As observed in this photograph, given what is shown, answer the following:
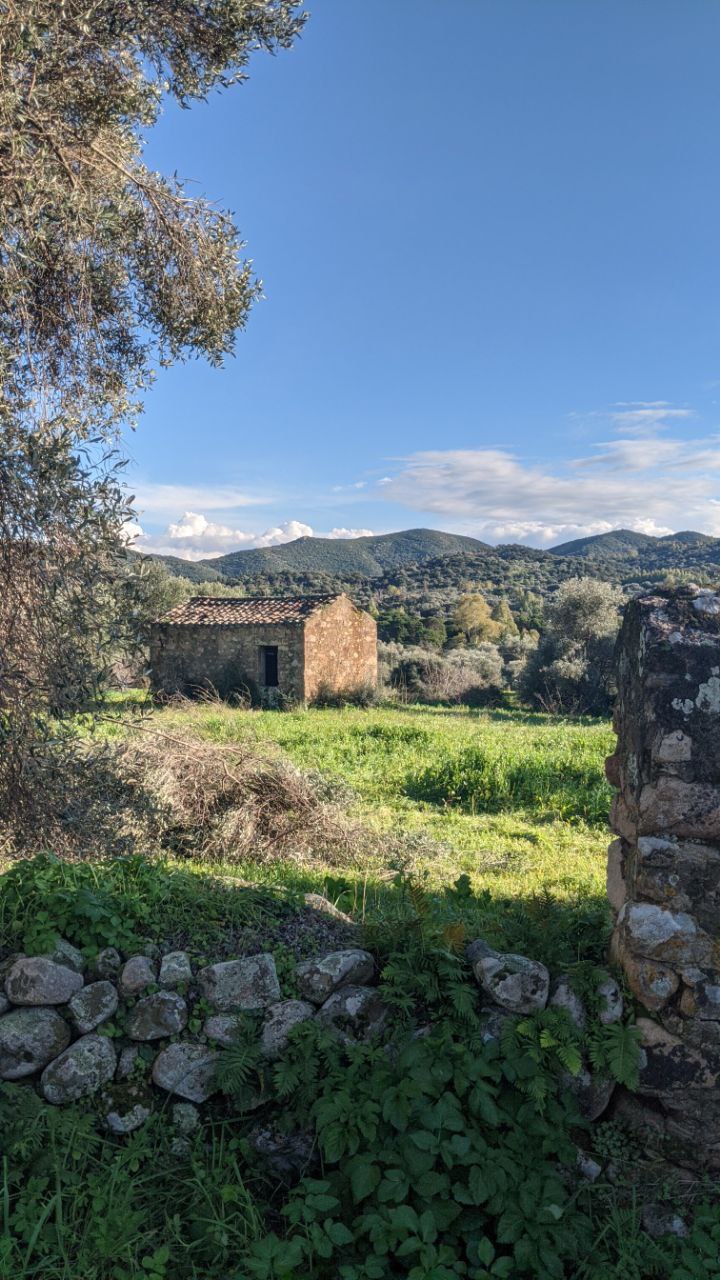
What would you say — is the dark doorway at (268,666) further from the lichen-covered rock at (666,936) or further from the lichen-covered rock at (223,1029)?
the lichen-covered rock at (666,936)

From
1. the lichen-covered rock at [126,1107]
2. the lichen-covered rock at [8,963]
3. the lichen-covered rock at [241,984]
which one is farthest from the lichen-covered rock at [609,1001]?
the lichen-covered rock at [8,963]

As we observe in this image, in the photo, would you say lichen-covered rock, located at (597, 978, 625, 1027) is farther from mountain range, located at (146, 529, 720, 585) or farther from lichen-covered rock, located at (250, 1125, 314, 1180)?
mountain range, located at (146, 529, 720, 585)

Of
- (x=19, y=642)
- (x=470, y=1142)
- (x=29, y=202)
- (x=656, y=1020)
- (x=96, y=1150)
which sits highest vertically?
(x=29, y=202)

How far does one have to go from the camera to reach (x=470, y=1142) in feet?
9.32

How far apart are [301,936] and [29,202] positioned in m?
4.95

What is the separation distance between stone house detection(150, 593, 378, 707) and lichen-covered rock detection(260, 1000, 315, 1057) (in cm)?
2103

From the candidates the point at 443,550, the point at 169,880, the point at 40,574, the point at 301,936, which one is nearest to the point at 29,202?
the point at 40,574

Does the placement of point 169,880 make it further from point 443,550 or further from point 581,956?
point 443,550

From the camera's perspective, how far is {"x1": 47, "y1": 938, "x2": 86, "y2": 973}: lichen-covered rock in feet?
11.5

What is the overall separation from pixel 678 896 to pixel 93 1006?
8.81 ft

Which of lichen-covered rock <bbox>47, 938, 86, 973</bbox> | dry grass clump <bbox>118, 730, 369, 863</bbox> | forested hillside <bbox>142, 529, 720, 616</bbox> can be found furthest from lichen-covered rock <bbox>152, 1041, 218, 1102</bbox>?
forested hillside <bbox>142, 529, 720, 616</bbox>

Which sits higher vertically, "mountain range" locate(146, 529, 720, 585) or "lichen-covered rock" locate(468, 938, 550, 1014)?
"mountain range" locate(146, 529, 720, 585)

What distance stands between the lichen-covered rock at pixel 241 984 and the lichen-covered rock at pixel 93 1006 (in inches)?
16.1

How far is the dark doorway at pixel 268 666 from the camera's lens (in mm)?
25141
